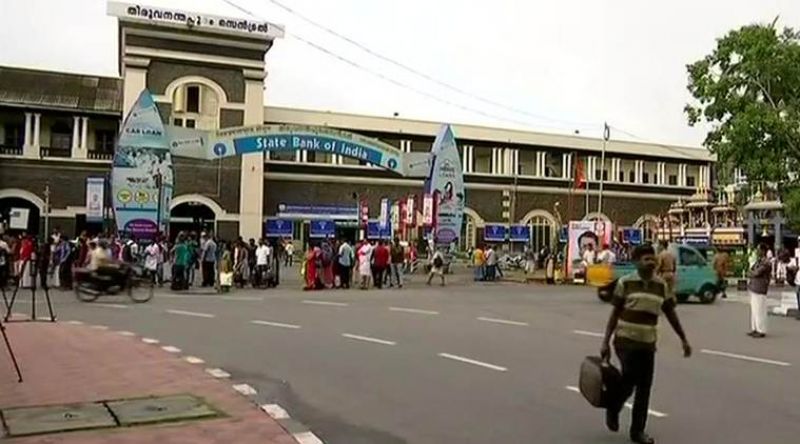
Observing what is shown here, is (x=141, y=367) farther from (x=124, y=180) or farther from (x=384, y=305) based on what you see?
(x=124, y=180)

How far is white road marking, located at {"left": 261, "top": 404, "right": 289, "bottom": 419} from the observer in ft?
27.3

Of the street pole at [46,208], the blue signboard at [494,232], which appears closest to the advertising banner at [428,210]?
the street pole at [46,208]

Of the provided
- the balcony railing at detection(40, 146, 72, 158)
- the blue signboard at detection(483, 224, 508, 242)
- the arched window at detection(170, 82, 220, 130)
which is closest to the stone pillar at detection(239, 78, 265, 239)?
the arched window at detection(170, 82, 220, 130)

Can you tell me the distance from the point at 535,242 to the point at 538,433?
63327 mm

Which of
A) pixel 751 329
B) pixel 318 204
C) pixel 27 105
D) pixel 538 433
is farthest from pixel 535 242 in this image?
pixel 538 433

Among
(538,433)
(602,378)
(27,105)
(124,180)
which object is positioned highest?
(27,105)

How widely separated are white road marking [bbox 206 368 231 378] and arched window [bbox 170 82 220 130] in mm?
47038

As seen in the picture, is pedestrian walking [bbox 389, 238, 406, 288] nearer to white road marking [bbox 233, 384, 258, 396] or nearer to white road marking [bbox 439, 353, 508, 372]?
white road marking [bbox 439, 353, 508, 372]

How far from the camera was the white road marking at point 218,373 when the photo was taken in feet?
34.7

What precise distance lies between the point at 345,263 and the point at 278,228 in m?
31.0

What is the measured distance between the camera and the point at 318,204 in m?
62.5

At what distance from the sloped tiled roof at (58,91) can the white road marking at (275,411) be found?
49980 mm

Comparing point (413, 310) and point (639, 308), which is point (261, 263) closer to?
point (413, 310)

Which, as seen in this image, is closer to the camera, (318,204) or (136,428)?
(136,428)
